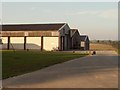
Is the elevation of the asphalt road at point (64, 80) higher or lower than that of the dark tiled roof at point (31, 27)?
lower

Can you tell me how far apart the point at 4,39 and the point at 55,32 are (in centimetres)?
1240

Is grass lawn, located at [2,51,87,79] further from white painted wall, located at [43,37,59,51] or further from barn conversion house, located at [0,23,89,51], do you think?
barn conversion house, located at [0,23,89,51]

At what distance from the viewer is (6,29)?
249 feet

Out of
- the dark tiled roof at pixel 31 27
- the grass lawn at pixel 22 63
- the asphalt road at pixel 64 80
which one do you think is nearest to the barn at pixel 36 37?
the dark tiled roof at pixel 31 27

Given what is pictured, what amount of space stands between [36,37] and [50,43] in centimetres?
352

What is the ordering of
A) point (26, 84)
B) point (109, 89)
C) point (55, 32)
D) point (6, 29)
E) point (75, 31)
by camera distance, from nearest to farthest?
1. point (109, 89)
2. point (26, 84)
3. point (55, 32)
4. point (6, 29)
5. point (75, 31)

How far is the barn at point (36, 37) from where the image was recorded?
70.9m

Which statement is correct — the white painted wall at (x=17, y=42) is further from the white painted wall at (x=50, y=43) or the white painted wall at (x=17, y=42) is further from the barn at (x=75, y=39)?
the barn at (x=75, y=39)

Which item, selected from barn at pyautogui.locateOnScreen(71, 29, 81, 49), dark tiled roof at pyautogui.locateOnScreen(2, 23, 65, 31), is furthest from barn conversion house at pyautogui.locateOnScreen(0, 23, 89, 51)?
barn at pyautogui.locateOnScreen(71, 29, 81, 49)

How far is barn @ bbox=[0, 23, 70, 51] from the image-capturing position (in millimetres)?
70875

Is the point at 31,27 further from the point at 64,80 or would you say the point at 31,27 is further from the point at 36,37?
the point at 64,80

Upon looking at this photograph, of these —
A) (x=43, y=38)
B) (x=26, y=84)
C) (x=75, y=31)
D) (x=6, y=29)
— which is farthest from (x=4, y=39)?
(x=26, y=84)

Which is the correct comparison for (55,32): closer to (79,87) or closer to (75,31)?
(75,31)

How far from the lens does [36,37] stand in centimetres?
7225
